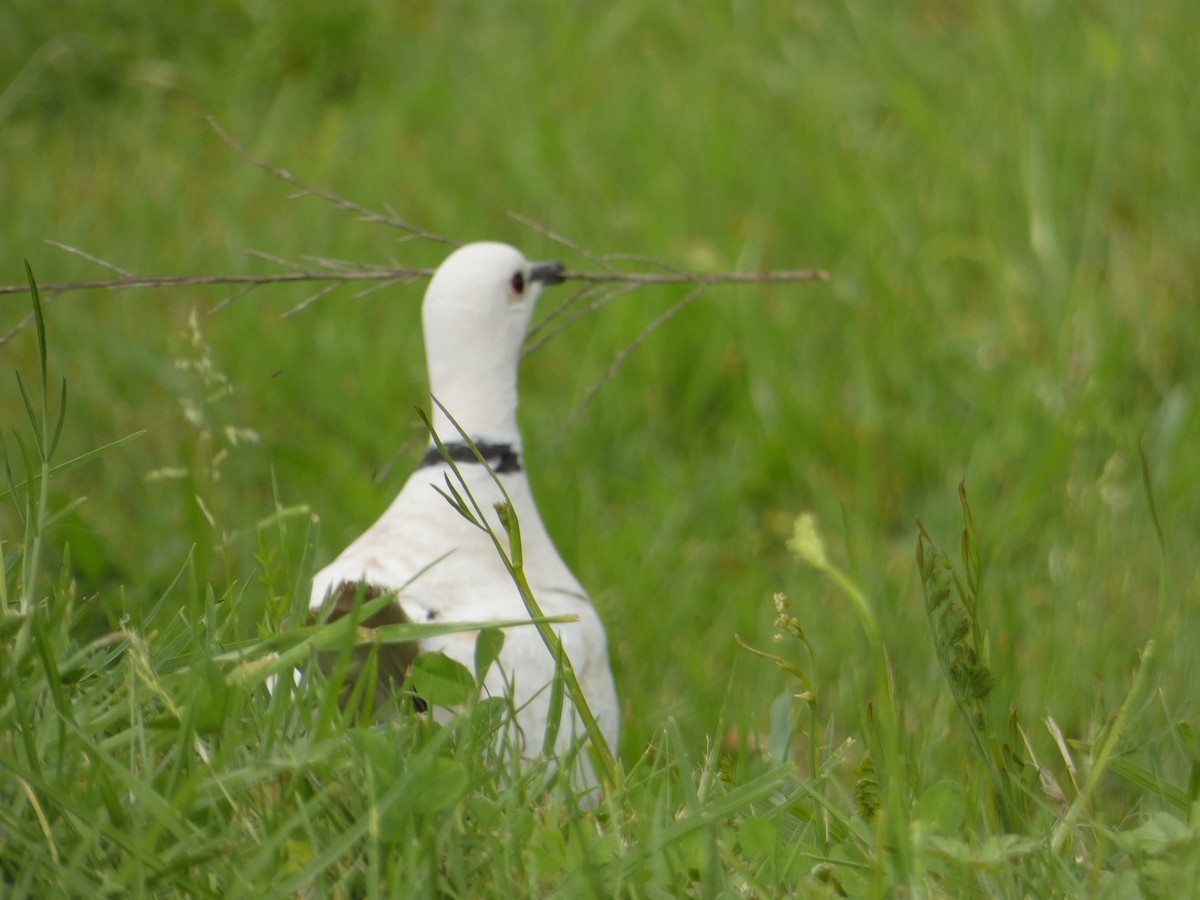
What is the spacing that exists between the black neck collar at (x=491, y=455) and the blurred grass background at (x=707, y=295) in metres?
0.66

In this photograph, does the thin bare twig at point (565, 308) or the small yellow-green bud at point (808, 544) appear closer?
the small yellow-green bud at point (808, 544)

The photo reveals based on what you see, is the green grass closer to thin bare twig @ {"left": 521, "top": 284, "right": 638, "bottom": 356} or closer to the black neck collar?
the black neck collar

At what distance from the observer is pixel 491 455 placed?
241 centimetres

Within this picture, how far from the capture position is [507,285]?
8.06 ft

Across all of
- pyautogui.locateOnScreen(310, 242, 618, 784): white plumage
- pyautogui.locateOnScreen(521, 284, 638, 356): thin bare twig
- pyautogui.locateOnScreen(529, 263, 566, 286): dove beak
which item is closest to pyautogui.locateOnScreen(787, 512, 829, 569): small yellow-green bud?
pyautogui.locateOnScreen(310, 242, 618, 784): white plumage

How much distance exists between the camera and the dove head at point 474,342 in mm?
2408

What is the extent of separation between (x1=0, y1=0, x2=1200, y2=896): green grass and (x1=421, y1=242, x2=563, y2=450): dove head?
1.29 feet

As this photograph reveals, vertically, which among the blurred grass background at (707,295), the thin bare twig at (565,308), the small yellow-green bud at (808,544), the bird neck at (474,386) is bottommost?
the blurred grass background at (707,295)

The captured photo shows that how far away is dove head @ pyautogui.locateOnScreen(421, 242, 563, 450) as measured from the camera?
2408mm

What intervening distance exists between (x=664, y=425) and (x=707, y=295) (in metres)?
0.43

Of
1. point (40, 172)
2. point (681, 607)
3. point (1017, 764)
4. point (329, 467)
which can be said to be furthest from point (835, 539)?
point (40, 172)

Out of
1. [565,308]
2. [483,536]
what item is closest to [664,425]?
[565,308]

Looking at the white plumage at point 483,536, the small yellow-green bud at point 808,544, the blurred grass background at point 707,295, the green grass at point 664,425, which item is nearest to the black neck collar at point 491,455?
the white plumage at point 483,536

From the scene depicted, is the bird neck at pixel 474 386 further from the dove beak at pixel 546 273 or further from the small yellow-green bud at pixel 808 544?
the small yellow-green bud at pixel 808 544
